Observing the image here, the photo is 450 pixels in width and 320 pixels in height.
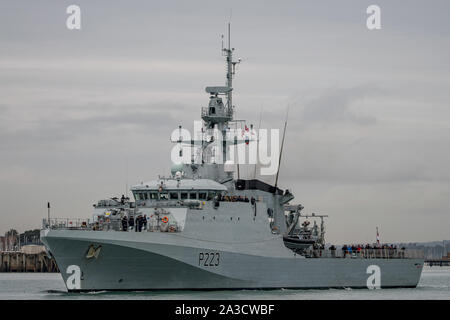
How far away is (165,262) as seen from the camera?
1367 inches

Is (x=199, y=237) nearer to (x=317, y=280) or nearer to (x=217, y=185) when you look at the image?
(x=217, y=185)

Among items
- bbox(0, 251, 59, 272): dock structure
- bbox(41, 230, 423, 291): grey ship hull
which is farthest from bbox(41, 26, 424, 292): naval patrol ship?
bbox(0, 251, 59, 272): dock structure

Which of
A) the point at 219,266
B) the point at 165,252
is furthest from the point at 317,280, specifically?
the point at 165,252

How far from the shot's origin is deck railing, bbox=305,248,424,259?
4402 centimetres

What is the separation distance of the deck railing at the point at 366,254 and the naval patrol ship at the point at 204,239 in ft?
0.33

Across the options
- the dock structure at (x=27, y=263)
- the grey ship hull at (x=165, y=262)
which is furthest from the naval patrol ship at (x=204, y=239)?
the dock structure at (x=27, y=263)

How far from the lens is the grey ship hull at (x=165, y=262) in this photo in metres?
33.9

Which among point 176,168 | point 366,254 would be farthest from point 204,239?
point 366,254

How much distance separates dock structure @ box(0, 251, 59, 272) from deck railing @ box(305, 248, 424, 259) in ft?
188

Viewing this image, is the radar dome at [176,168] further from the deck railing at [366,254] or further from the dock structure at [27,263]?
the dock structure at [27,263]

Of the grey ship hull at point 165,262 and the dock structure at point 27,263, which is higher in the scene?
the grey ship hull at point 165,262

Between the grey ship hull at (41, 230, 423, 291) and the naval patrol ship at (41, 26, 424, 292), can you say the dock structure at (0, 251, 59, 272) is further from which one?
the grey ship hull at (41, 230, 423, 291)
